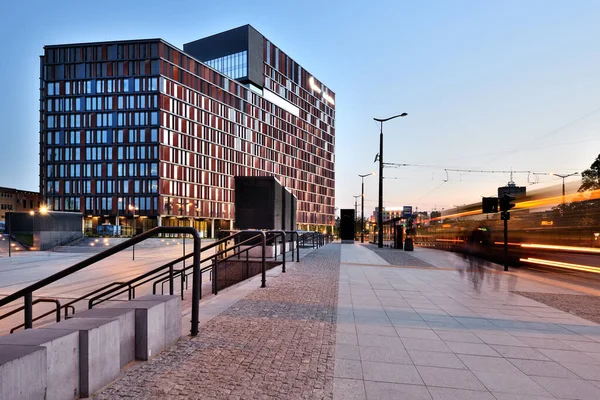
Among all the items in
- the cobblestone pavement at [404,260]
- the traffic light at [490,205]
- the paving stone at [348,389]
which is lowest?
the cobblestone pavement at [404,260]

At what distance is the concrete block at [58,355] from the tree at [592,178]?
176 feet

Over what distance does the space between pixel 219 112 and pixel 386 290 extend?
66.1m

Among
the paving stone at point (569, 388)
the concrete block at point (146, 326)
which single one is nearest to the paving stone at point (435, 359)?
the paving stone at point (569, 388)

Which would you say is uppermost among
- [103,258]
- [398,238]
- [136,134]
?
[136,134]

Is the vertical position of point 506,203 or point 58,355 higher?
point 506,203

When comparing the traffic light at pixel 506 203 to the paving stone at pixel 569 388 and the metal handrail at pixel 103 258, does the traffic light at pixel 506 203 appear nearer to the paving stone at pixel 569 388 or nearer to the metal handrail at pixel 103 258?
the paving stone at pixel 569 388

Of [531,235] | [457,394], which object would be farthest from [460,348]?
[531,235]

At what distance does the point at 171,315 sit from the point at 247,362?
3.46 feet

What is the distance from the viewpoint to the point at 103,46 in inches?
2464

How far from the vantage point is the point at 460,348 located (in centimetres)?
457

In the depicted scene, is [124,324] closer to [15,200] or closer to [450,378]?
[450,378]

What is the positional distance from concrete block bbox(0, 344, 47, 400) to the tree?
54.0 metres

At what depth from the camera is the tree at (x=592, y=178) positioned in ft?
142

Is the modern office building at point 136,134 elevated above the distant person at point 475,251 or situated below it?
above
